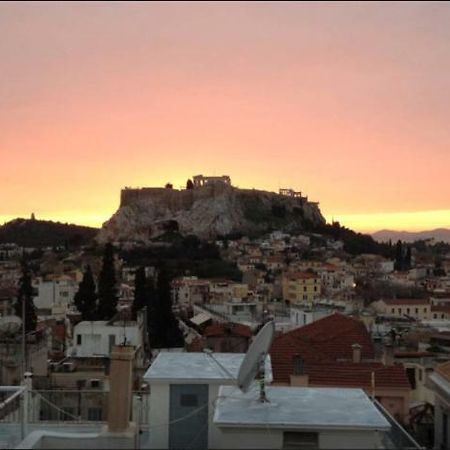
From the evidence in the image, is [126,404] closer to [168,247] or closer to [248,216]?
[168,247]

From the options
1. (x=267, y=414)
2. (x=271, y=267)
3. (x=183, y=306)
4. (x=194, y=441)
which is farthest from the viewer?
(x=271, y=267)

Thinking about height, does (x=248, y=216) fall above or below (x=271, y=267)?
above

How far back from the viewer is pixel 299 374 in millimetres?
15992

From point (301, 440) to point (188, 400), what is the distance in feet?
8.44

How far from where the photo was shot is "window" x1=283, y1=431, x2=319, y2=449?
24.9 feet

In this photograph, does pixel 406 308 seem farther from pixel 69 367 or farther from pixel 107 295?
pixel 69 367

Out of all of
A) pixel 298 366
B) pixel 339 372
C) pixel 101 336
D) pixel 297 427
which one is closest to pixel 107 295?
pixel 101 336

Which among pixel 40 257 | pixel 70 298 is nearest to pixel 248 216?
pixel 40 257

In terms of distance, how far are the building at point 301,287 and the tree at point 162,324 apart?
125 ft

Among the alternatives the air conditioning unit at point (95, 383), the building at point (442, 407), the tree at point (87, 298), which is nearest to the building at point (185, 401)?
the building at point (442, 407)

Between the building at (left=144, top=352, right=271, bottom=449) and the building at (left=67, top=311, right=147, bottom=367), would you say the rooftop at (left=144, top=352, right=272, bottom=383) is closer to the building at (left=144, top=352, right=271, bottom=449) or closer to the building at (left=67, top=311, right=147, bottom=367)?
the building at (left=144, top=352, right=271, bottom=449)

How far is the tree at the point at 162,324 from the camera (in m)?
38.9

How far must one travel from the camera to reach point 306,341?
2222 centimetres

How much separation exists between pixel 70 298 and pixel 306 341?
49.7m
